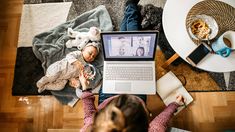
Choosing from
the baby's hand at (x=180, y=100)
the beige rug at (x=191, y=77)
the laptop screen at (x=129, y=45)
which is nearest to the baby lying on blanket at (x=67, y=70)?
the laptop screen at (x=129, y=45)

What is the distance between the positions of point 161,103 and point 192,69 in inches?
12.2

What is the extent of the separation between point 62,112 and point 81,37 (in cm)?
51

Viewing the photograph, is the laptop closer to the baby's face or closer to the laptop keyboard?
the laptop keyboard

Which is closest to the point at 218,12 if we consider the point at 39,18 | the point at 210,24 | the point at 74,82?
the point at 210,24

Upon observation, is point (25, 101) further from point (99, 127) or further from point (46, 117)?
point (99, 127)

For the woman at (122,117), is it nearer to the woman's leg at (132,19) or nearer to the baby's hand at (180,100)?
the baby's hand at (180,100)

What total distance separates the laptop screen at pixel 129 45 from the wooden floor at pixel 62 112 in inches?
16.8

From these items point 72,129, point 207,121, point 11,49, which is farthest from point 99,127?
→ point 11,49

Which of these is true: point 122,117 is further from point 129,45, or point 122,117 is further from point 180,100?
point 180,100

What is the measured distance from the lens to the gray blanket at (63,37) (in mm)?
1810

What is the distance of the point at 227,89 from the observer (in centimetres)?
169

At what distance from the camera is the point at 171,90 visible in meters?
1.67

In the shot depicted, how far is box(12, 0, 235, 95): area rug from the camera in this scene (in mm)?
1715

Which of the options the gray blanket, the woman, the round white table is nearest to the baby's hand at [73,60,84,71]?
the gray blanket
